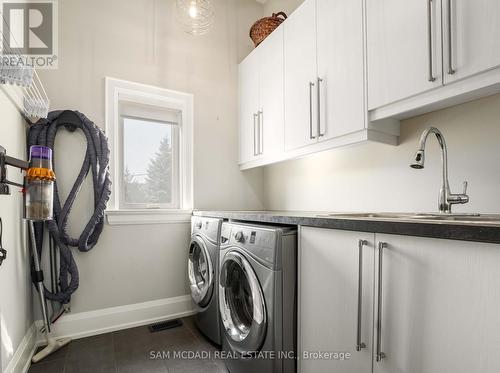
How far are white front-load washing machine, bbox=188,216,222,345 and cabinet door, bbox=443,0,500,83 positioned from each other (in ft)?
4.82

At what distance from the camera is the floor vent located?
213cm

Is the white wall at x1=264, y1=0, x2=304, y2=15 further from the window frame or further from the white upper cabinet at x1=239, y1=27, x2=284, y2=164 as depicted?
the window frame

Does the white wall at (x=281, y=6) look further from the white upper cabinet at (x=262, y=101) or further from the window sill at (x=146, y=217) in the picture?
the window sill at (x=146, y=217)

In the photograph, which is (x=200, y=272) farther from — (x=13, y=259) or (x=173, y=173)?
(x=13, y=259)

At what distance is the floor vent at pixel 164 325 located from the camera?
6.99 ft

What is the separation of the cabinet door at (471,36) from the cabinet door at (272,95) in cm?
111

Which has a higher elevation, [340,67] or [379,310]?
[340,67]

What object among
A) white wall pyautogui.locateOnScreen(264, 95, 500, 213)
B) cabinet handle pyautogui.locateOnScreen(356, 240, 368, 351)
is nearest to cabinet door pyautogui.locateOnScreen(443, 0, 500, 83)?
white wall pyautogui.locateOnScreen(264, 95, 500, 213)

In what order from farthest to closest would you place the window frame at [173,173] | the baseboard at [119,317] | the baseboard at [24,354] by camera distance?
the window frame at [173,173] < the baseboard at [119,317] < the baseboard at [24,354]

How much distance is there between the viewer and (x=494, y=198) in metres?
1.24

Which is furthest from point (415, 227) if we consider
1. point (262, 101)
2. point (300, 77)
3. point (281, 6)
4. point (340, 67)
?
point (281, 6)

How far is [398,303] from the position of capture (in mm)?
866

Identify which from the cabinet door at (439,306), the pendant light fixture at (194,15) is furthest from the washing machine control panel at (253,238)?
the pendant light fixture at (194,15)

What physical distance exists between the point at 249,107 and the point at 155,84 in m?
0.85
